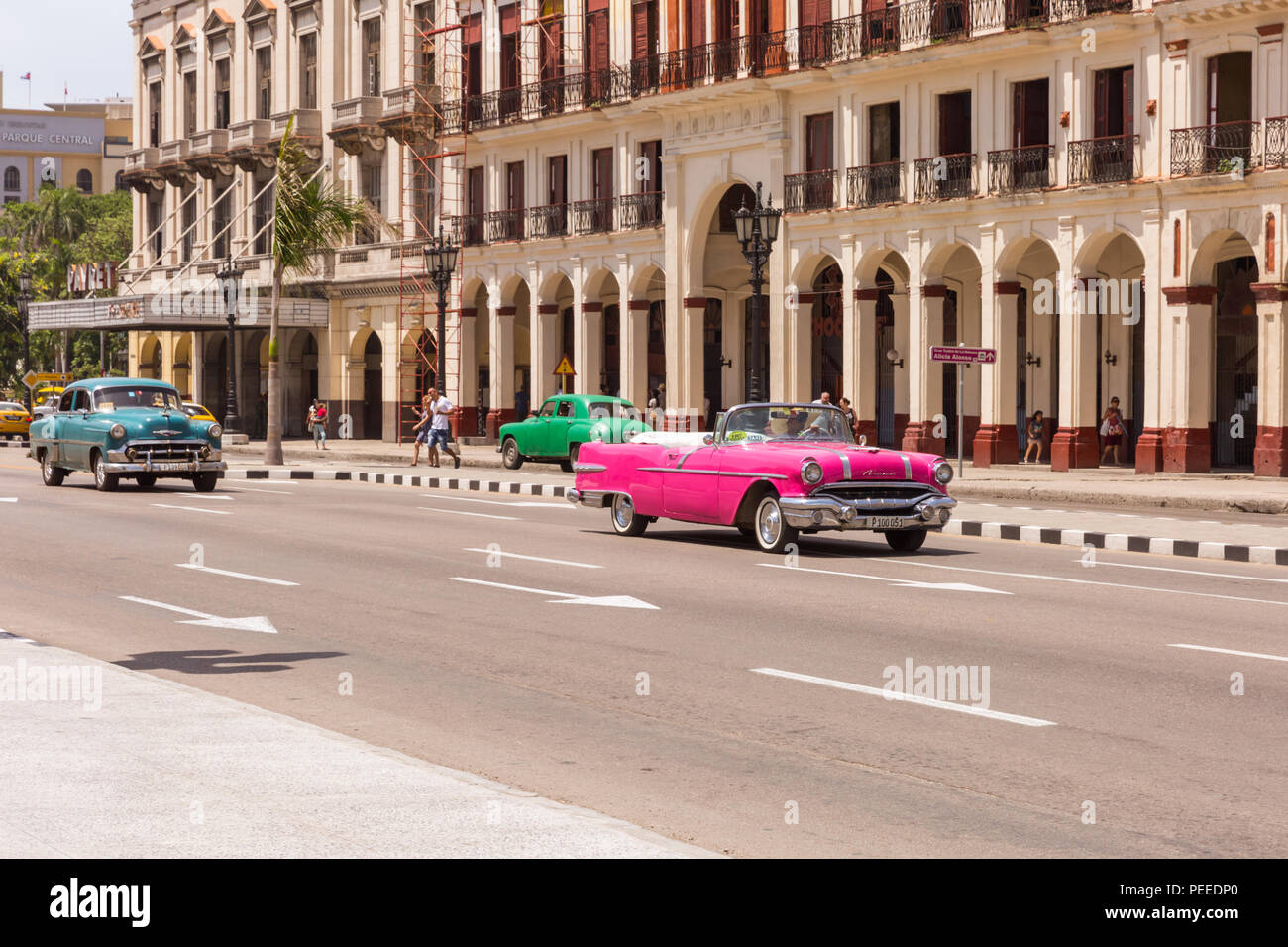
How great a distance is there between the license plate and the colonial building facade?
60.2 ft

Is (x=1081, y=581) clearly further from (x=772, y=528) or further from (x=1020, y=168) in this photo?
(x=1020, y=168)

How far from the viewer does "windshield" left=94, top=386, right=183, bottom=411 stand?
28984mm

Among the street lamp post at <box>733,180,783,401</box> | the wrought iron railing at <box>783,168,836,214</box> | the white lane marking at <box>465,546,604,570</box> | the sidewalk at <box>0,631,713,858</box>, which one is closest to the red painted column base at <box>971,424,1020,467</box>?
the wrought iron railing at <box>783,168,836,214</box>

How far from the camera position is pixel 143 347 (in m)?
74.1

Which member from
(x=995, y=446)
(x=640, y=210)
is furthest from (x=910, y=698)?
(x=640, y=210)

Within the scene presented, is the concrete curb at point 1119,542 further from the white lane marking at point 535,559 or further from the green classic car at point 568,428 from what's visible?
the green classic car at point 568,428

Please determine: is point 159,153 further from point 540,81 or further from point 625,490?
point 625,490

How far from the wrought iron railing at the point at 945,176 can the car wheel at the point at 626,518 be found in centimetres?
2097

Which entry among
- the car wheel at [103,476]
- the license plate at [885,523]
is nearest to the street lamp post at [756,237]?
the car wheel at [103,476]

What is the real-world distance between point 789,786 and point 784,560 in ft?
33.0

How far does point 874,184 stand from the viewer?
41625 millimetres

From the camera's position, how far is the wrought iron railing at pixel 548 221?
51.2 metres

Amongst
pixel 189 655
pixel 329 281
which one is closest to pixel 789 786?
pixel 189 655

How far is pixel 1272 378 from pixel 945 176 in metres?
9.24
